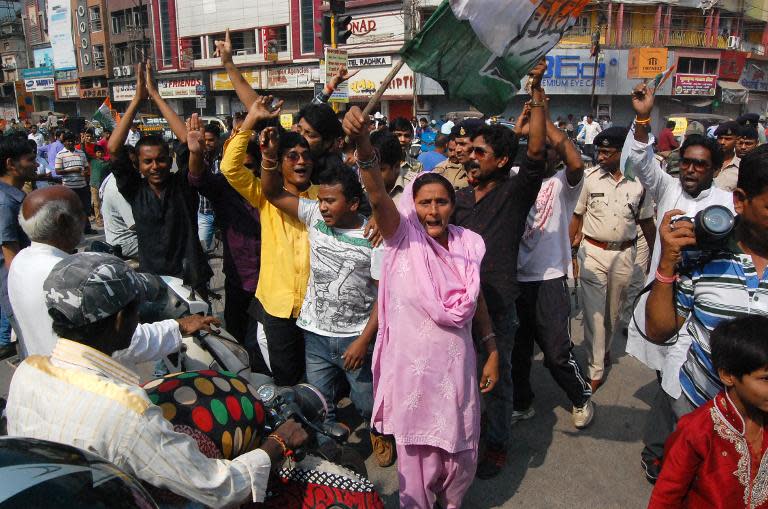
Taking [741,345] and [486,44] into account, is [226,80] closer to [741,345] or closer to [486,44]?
[486,44]

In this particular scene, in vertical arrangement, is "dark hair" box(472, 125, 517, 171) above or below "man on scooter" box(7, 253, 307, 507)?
above

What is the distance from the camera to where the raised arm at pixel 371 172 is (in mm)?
2213

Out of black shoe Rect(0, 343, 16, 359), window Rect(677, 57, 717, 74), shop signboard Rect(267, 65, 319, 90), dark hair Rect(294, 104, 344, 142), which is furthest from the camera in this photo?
shop signboard Rect(267, 65, 319, 90)

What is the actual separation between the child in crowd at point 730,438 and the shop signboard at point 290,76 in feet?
106

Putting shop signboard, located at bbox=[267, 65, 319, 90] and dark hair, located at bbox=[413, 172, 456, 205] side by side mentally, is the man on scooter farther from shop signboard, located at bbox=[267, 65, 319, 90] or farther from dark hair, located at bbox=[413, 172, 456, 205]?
shop signboard, located at bbox=[267, 65, 319, 90]

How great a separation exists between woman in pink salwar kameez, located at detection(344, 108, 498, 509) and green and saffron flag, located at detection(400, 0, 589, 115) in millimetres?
701

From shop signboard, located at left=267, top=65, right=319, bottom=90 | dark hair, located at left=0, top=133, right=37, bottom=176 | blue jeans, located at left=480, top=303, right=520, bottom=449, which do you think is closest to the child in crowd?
blue jeans, located at left=480, top=303, right=520, bottom=449

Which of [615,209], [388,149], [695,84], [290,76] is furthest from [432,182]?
[695,84]

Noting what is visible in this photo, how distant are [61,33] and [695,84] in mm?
48008

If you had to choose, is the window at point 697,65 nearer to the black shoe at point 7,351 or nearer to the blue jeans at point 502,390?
the blue jeans at point 502,390

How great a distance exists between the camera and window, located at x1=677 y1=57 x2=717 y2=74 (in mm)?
30544

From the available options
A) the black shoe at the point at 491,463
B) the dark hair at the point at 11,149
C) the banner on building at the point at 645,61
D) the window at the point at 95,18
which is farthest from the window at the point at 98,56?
the black shoe at the point at 491,463

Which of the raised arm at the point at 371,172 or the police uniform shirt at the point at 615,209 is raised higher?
the raised arm at the point at 371,172

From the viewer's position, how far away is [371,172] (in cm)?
230
